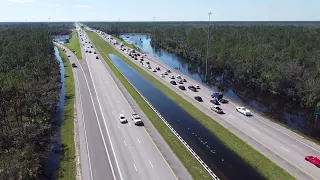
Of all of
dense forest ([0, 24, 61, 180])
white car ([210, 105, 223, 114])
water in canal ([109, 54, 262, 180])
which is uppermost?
dense forest ([0, 24, 61, 180])

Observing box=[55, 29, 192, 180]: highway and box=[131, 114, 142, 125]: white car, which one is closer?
box=[55, 29, 192, 180]: highway

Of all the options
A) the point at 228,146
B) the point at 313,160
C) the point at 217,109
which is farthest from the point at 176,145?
the point at 313,160

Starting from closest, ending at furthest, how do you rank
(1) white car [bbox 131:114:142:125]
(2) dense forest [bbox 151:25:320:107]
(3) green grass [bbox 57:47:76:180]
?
(3) green grass [bbox 57:47:76:180] → (1) white car [bbox 131:114:142:125] → (2) dense forest [bbox 151:25:320:107]

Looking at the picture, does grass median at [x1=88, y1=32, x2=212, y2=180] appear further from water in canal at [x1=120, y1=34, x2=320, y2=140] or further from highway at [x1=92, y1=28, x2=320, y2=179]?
water in canal at [x1=120, y1=34, x2=320, y2=140]

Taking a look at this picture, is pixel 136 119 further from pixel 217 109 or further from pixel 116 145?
pixel 217 109

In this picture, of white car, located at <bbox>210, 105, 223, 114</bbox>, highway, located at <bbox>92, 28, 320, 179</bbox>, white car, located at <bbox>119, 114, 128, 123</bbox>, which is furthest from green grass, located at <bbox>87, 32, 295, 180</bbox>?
white car, located at <bbox>119, 114, 128, 123</bbox>
